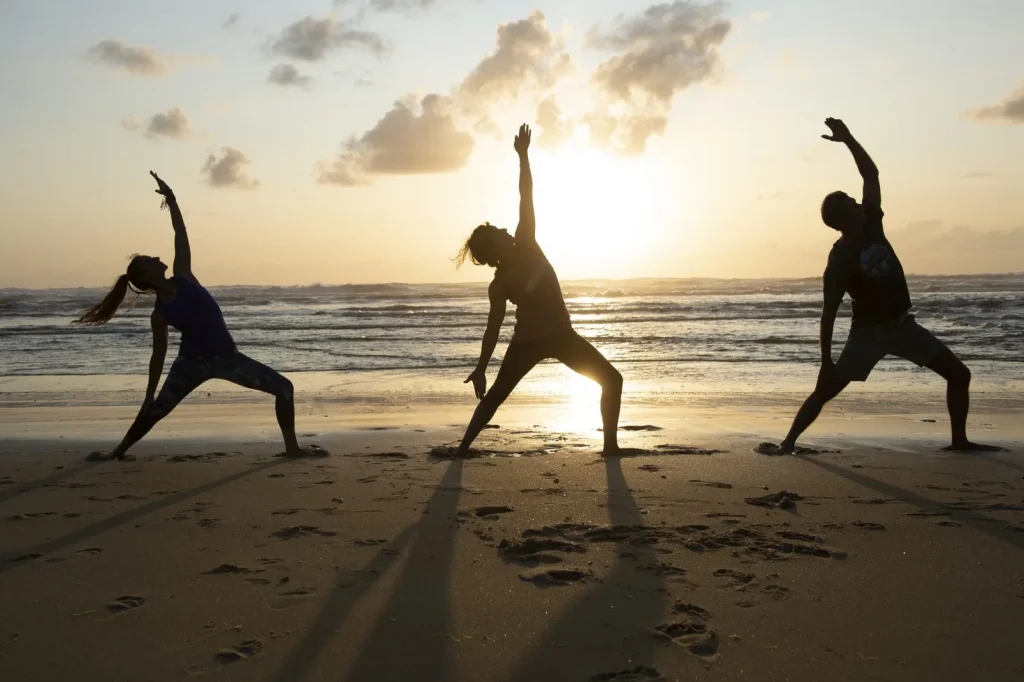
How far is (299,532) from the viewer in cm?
A: 400

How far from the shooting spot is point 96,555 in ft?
12.1

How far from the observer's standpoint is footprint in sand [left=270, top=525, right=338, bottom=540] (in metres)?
3.95

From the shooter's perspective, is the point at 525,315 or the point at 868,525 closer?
the point at 868,525

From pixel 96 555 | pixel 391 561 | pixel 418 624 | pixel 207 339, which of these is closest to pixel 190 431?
pixel 207 339

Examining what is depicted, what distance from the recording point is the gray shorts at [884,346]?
19.4ft

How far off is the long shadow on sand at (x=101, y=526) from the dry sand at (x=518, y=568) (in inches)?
0.9

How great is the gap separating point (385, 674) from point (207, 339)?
4.02 m

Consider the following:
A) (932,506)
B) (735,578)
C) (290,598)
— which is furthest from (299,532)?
(932,506)

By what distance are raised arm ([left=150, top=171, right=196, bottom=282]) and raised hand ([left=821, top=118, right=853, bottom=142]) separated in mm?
4247

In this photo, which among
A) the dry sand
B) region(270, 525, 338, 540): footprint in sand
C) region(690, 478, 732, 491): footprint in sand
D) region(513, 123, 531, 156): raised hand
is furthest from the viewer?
region(513, 123, 531, 156): raised hand

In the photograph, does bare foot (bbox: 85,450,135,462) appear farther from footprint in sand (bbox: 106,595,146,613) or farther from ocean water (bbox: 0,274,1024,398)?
ocean water (bbox: 0,274,1024,398)

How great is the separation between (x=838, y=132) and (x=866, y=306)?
3.78 ft

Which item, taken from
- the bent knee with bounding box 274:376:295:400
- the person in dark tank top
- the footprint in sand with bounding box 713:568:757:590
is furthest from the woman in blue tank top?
the footprint in sand with bounding box 713:568:757:590

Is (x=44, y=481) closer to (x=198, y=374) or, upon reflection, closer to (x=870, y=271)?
(x=198, y=374)
